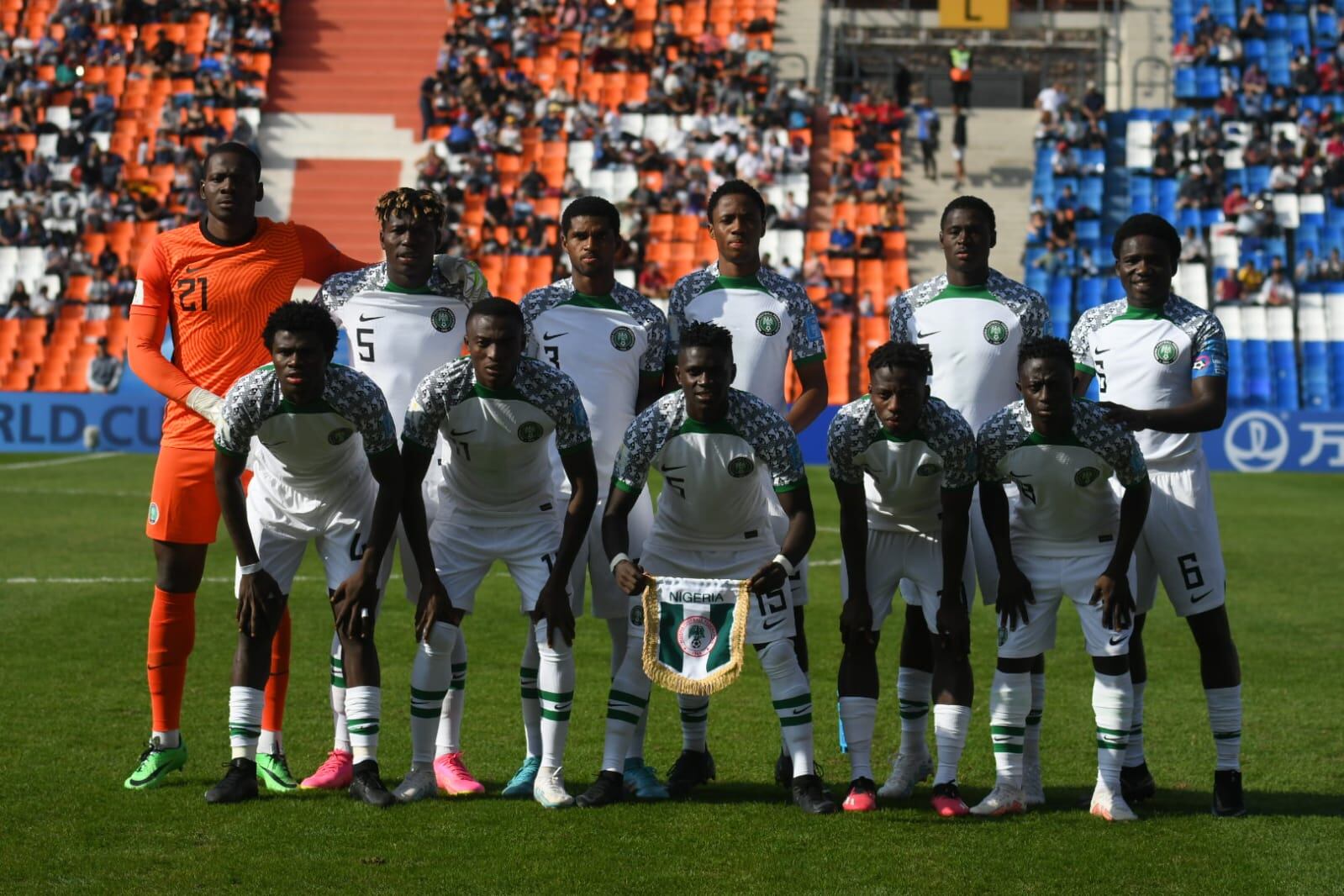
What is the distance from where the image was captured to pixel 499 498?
657cm

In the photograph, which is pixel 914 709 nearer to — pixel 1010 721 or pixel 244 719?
pixel 1010 721

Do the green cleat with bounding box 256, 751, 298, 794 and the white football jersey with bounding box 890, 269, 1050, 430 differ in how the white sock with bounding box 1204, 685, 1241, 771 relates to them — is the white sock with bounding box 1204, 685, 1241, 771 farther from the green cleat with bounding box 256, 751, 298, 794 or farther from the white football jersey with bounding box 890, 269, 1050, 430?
the green cleat with bounding box 256, 751, 298, 794

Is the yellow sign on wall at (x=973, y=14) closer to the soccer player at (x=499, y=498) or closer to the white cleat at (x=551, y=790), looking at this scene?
the soccer player at (x=499, y=498)

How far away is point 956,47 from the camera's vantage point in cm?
3450

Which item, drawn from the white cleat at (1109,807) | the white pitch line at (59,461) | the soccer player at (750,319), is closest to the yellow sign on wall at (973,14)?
the white pitch line at (59,461)

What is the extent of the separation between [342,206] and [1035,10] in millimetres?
16096

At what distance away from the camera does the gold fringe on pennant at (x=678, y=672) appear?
6.31 m

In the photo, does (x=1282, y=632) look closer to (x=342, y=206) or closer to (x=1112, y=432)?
(x=1112, y=432)

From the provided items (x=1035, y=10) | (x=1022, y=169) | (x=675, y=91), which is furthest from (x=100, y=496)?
(x=1035, y=10)

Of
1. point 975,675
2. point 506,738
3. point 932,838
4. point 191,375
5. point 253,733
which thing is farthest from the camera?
point 975,675

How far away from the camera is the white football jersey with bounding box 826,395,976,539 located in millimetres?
6270

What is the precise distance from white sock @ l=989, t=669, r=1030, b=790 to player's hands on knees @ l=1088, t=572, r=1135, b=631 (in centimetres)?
41

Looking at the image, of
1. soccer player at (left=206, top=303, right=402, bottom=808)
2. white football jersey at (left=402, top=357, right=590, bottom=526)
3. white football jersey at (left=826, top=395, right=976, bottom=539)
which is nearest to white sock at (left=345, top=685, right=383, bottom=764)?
soccer player at (left=206, top=303, right=402, bottom=808)

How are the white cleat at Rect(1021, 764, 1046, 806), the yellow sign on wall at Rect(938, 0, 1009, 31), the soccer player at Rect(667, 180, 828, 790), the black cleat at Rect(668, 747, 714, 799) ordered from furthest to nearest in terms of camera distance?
the yellow sign on wall at Rect(938, 0, 1009, 31)
the soccer player at Rect(667, 180, 828, 790)
the black cleat at Rect(668, 747, 714, 799)
the white cleat at Rect(1021, 764, 1046, 806)
